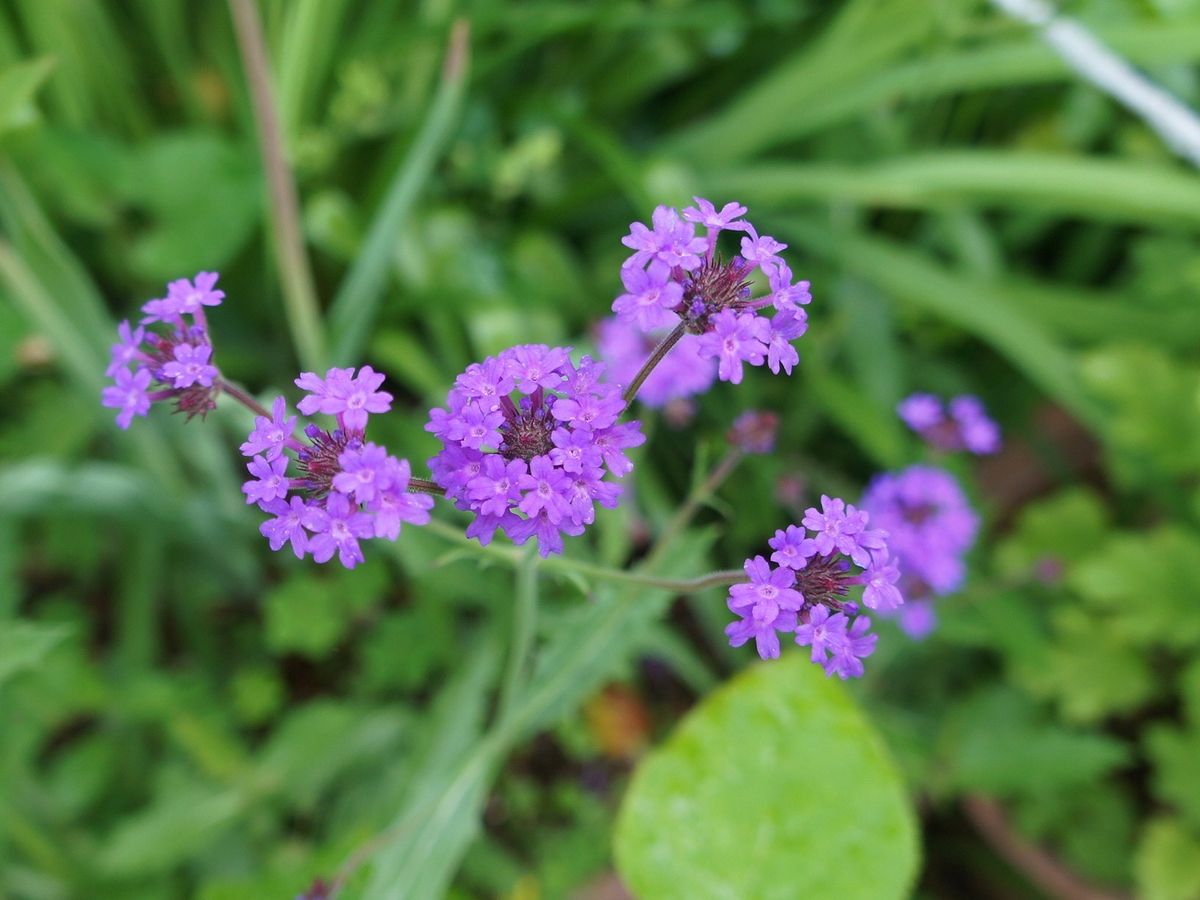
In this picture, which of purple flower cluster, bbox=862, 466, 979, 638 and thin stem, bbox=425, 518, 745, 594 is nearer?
thin stem, bbox=425, 518, 745, 594

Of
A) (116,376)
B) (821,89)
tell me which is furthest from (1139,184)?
(116,376)

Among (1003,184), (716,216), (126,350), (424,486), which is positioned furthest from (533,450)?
(1003,184)

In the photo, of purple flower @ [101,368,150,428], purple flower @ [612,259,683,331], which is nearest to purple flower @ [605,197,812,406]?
purple flower @ [612,259,683,331]

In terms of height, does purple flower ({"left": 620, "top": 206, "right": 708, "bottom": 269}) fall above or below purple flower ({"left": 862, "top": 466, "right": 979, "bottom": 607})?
below

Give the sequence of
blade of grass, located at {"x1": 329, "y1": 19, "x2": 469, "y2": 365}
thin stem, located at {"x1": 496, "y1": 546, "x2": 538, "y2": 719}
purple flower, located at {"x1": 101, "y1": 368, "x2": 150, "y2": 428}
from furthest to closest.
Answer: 1. blade of grass, located at {"x1": 329, "y1": 19, "x2": 469, "y2": 365}
2. thin stem, located at {"x1": 496, "y1": 546, "x2": 538, "y2": 719}
3. purple flower, located at {"x1": 101, "y1": 368, "x2": 150, "y2": 428}

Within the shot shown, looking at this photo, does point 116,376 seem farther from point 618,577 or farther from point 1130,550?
point 1130,550

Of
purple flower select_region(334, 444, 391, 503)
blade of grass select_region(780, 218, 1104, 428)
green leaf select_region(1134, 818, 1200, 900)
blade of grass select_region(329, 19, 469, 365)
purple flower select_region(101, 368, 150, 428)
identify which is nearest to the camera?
purple flower select_region(334, 444, 391, 503)

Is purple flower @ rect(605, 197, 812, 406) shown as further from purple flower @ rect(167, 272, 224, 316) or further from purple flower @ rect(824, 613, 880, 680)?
purple flower @ rect(167, 272, 224, 316)

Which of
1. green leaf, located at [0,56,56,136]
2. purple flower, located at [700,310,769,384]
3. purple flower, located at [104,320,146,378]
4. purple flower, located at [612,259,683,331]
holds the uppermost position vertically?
green leaf, located at [0,56,56,136]

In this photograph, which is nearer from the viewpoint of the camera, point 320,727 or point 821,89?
point 320,727
